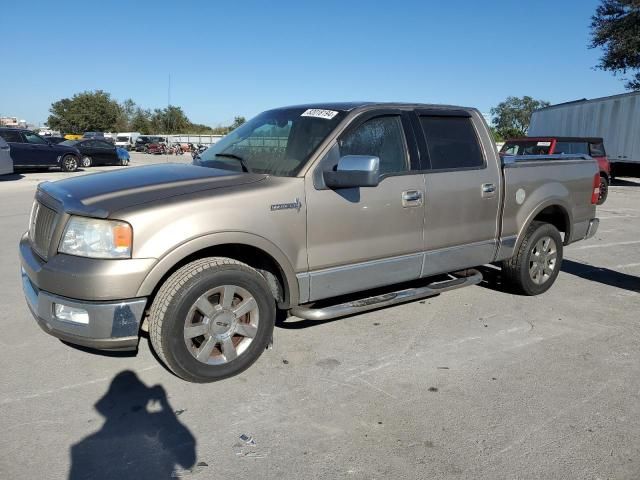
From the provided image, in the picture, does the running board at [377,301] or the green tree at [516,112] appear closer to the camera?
the running board at [377,301]

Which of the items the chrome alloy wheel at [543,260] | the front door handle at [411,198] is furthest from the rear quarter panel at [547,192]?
the front door handle at [411,198]

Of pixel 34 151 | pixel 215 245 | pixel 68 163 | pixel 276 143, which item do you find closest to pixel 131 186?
pixel 215 245

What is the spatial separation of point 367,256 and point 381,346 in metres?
0.73

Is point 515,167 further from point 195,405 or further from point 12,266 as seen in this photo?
point 12,266

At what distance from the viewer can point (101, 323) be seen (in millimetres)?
3027

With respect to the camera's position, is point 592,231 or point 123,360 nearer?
point 123,360

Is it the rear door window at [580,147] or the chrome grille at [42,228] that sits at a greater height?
the rear door window at [580,147]

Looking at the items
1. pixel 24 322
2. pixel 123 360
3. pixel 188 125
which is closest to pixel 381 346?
pixel 123 360

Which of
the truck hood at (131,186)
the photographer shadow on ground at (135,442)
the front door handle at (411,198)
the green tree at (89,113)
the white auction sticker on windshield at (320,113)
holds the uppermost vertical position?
the green tree at (89,113)

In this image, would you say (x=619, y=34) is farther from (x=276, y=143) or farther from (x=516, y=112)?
(x=516, y=112)

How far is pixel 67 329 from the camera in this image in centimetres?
311

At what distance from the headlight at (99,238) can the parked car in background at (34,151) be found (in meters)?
18.4

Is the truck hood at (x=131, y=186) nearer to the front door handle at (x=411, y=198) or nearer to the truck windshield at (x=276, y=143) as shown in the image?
the truck windshield at (x=276, y=143)

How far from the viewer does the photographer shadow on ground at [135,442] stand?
2.55 meters
